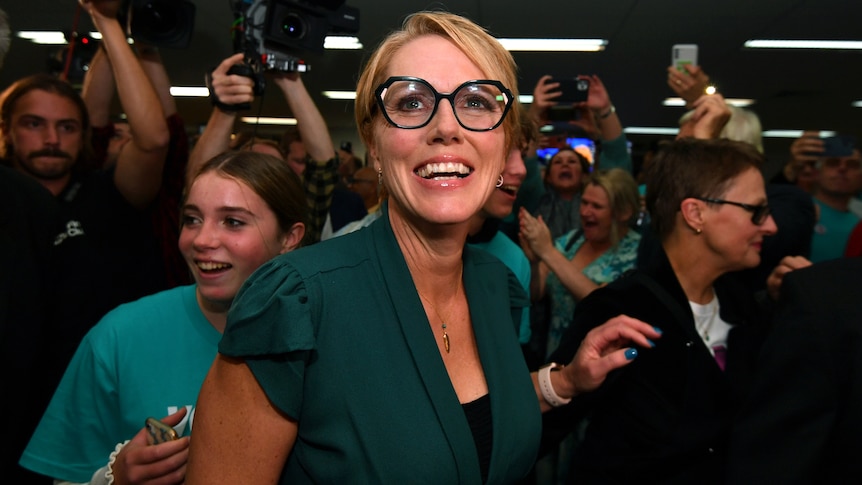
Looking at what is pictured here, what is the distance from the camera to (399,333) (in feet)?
3.34

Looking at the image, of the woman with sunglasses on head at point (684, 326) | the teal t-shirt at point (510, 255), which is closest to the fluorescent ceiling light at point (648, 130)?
the teal t-shirt at point (510, 255)

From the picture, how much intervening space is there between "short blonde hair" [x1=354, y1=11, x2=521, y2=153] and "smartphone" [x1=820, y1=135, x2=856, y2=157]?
7.93 ft

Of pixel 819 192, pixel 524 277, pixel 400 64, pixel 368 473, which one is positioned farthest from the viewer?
pixel 819 192

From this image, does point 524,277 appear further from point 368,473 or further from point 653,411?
point 368,473

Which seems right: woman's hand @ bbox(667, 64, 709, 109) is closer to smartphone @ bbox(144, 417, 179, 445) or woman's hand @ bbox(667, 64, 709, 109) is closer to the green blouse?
the green blouse

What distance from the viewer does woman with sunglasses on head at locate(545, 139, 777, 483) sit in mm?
1590

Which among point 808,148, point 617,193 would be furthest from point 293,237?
point 808,148

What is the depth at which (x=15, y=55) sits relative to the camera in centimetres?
791

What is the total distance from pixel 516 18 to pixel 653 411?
5.06 metres

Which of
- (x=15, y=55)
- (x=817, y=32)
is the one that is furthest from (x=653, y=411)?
(x=15, y=55)

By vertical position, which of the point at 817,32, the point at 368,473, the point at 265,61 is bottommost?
the point at 368,473

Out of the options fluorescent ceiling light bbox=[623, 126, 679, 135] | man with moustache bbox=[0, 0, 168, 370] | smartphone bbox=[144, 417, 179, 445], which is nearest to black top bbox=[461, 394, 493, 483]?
smartphone bbox=[144, 417, 179, 445]

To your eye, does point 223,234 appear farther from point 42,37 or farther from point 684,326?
point 42,37

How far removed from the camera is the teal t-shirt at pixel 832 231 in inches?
124
